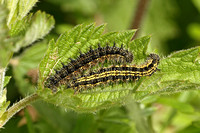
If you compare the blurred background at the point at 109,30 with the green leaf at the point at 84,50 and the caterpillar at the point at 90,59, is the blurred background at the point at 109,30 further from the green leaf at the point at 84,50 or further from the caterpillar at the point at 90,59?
the caterpillar at the point at 90,59

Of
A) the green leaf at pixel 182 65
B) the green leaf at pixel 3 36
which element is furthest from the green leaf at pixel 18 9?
the green leaf at pixel 182 65

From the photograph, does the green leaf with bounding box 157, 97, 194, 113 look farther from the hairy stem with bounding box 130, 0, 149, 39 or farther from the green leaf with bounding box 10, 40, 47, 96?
the hairy stem with bounding box 130, 0, 149, 39

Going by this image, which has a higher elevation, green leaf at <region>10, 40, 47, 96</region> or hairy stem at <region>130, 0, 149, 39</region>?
hairy stem at <region>130, 0, 149, 39</region>

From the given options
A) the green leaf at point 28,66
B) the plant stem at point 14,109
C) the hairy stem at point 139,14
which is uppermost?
the hairy stem at point 139,14

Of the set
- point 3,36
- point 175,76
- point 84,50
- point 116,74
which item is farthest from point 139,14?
point 3,36

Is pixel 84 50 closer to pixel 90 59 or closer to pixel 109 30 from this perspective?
pixel 90 59

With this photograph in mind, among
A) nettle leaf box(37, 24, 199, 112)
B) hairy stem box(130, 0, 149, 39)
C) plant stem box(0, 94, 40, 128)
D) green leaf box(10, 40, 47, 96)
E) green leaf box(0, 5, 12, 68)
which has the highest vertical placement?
hairy stem box(130, 0, 149, 39)

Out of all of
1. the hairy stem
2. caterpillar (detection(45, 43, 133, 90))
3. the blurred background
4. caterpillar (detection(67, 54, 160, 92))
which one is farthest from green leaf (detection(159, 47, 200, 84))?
the hairy stem

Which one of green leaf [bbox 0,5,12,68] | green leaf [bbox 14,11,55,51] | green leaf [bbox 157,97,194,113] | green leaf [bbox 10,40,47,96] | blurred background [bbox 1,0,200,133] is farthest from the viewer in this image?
green leaf [bbox 10,40,47,96]
